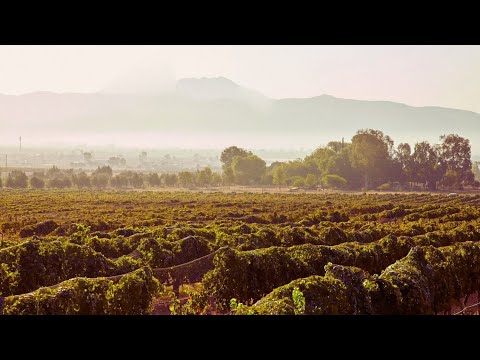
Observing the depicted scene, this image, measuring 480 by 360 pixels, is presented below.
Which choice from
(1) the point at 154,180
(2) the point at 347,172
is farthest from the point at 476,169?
(1) the point at 154,180

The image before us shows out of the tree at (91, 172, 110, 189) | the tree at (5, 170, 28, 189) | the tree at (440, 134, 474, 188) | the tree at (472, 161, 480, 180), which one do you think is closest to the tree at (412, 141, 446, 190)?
the tree at (440, 134, 474, 188)

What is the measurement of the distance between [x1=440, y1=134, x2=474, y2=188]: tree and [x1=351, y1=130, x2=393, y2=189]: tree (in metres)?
5.39

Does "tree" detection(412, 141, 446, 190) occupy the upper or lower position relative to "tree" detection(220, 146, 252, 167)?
lower

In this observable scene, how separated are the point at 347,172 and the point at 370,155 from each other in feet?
12.7

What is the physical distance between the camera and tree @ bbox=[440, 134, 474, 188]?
116 feet

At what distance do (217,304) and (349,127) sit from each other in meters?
45.4

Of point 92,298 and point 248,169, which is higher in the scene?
point 248,169

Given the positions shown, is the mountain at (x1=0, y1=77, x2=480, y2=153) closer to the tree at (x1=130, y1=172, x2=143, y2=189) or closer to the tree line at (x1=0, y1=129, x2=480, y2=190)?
the tree line at (x1=0, y1=129, x2=480, y2=190)

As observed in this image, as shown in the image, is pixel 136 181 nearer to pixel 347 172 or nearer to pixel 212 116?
pixel 212 116

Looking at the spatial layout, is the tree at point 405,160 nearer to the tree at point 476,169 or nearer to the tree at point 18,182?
the tree at point 476,169

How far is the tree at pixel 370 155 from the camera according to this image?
135 ft

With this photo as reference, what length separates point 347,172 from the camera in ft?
147
